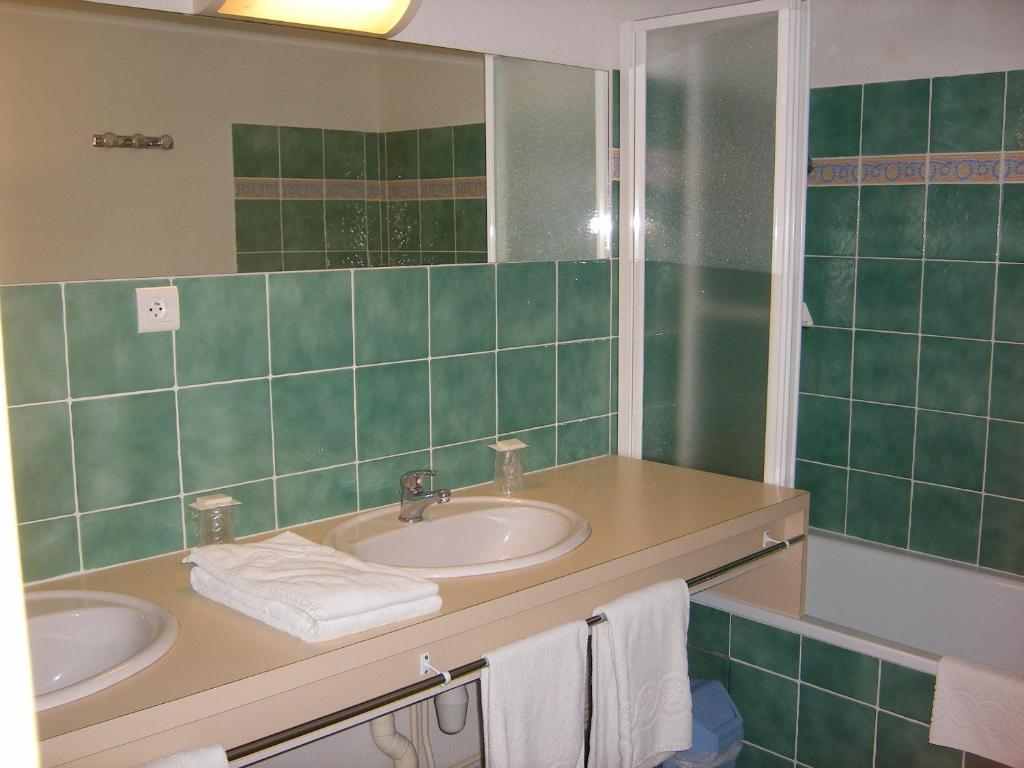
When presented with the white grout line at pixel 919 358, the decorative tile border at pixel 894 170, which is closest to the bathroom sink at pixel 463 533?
the white grout line at pixel 919 358

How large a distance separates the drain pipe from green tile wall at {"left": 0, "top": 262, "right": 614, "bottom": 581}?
17.3 inches

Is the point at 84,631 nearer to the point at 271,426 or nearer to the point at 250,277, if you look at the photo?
the point at 271,426

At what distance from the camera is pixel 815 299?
337cm

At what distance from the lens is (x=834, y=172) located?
3262 mm

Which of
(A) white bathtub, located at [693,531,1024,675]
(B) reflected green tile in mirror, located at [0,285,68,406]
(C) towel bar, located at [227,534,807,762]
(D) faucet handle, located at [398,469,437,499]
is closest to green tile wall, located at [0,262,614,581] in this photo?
(B) reflected green tile in mirror, located at [0,285,68,406]

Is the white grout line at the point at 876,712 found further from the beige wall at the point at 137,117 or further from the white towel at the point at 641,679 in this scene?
the beige wall at the point at 137,117

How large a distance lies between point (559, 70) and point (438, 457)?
3.24ft

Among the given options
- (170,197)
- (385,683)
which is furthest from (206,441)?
(385,683)

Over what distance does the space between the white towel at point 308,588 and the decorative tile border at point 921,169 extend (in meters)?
2.06

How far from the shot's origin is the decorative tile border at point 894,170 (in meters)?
3.07

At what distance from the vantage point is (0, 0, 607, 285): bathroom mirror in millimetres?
1728

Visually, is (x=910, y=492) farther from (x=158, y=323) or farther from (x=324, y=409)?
(x=158, y=323)

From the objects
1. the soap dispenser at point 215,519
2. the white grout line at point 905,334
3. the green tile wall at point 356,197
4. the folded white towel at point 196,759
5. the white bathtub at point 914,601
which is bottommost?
the white bathtub at point 914,601

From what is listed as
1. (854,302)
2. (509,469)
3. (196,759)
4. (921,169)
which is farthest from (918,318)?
(196,759)
